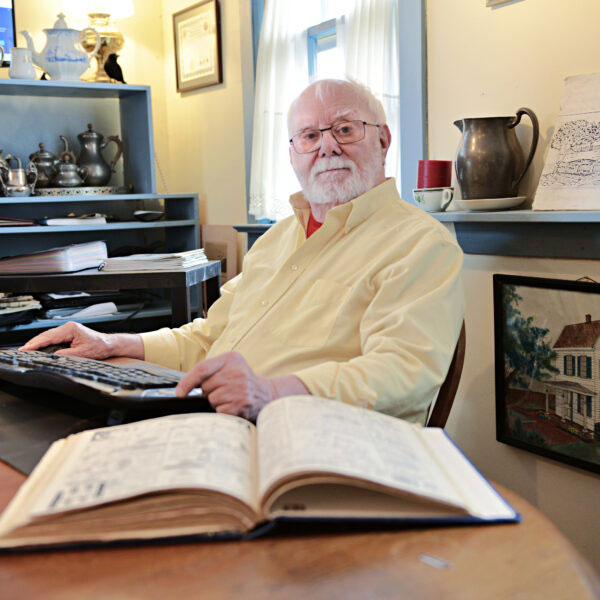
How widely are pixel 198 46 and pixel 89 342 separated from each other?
2.43 m

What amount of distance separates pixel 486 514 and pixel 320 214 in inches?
43.8

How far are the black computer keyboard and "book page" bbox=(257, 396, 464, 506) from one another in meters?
0.18

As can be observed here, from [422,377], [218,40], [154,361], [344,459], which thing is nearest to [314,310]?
[422,377]

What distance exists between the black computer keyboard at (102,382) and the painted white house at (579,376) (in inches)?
39.5

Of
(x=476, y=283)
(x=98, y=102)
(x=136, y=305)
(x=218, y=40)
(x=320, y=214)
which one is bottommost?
(x=136, y=305)

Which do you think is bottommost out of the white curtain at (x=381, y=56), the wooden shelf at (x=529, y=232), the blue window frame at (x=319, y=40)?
the wooden shelf at (x=529, y=232)

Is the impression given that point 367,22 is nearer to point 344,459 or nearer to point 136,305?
point 136,305

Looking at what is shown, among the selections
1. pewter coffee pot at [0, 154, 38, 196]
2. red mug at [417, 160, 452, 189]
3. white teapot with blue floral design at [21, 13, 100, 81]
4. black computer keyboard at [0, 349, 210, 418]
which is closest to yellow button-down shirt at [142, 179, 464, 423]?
black computer keyboard at [0, 349, 210, 418]

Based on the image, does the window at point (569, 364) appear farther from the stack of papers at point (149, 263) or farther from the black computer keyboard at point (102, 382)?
the stack of papers at point (149, 263)

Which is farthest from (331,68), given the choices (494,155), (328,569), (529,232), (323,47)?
(328,569)

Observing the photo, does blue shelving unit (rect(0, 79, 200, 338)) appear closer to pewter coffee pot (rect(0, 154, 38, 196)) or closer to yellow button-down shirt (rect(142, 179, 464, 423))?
pewter coffee pot (rect(0, 154, 38, 196))

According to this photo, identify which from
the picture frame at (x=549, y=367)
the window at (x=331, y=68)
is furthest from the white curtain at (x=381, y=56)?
the picture frame at (x=549, y=367)

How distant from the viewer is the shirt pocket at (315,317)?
1359 millimetres

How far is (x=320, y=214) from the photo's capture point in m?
1.68
